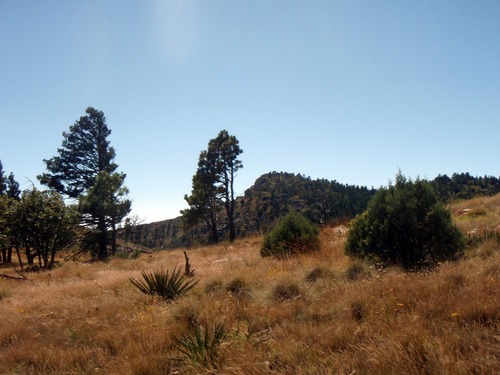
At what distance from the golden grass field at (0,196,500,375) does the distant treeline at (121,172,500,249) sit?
77251 mm

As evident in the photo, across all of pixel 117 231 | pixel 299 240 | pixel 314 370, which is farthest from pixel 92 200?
pixel 314 370

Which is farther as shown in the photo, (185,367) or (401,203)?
(401,203)

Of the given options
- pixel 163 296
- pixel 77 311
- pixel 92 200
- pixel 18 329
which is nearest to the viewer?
pixel 18 329

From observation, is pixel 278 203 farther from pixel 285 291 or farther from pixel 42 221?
pixel 285 291

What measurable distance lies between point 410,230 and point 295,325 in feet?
A: 13.5

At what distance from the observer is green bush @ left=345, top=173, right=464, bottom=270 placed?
22.5ft

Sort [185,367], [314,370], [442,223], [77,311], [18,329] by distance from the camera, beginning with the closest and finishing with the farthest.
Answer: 1. [314,370]
2. [185,367]
3. [18,329]
4. [77,311]
5. [442,223]

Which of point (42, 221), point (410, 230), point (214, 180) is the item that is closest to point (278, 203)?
point (214, 180)

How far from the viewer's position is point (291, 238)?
11.2 meters

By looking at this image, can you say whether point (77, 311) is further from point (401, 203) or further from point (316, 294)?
point (401, 203)

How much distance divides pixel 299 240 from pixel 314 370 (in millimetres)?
8077

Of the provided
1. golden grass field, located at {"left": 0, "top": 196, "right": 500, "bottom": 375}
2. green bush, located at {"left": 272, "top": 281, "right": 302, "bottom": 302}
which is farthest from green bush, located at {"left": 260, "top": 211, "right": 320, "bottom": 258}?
green bush, located at {"left": 272, "top": 281, "right": 302, "bottom": 302}

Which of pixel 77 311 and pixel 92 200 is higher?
pixel 92 200

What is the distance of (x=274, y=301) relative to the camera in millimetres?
5473
